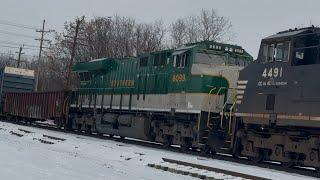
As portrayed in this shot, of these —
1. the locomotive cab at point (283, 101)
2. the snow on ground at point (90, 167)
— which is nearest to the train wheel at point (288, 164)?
the locomotive cab at point (283, 101)

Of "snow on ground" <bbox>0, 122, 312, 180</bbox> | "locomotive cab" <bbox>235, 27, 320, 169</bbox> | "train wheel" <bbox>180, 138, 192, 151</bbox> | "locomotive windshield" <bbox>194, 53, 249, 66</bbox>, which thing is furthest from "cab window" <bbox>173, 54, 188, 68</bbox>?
"snow on ground" <bbox>0, 122, 312, 180</bbox>

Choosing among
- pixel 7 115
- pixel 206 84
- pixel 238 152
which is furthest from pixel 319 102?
pixel 7 115

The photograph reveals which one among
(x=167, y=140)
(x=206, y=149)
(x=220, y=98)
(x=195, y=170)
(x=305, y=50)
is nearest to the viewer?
(x=195, y=170)

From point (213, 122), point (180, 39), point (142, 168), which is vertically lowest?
point (142, 168)

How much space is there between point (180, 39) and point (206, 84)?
132 ft

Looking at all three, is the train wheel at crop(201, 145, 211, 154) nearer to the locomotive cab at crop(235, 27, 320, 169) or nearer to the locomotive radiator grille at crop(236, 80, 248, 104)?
the locomotive cab at crop(235, 27, 320, 169)

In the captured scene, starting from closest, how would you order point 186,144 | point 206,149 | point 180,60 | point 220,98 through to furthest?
point 206,149, point 220,98, point 186,144, point 180,60

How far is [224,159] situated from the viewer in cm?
1598

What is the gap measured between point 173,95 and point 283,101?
19.1 ft

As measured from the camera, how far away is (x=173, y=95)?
62.0ft

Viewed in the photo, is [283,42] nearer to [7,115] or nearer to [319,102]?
[319,102]

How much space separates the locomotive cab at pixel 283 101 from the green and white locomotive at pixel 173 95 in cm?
119

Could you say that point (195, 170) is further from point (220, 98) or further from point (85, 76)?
point (85, 76)

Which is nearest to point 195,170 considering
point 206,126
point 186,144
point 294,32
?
point 206,126
